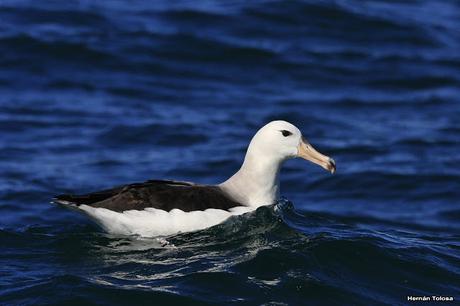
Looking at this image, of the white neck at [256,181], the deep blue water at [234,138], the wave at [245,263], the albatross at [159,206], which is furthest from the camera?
the white neck at [256,181]

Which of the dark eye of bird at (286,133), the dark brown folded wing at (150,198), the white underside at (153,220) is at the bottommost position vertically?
the white underside at (153,220)

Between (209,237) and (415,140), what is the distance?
9000 mm

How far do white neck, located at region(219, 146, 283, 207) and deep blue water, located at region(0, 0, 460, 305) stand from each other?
18cm

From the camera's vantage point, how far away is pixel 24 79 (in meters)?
20.8

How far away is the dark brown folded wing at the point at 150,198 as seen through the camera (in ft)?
36.0

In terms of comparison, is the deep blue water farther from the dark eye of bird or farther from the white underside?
the dark eye of bird

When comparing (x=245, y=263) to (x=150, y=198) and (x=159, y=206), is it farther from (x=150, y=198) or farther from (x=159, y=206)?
(x=150, y=198)

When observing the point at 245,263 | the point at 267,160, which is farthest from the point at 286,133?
the point at 245,263

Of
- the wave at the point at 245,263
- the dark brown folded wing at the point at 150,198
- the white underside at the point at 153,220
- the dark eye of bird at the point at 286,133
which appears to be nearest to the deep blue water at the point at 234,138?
the wave at the point at 245,263

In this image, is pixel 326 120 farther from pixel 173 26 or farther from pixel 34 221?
pixel 34 221

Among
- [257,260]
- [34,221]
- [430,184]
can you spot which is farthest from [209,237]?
[430,184]

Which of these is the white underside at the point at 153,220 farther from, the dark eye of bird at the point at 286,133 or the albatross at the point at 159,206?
the dark eye of bird at the point at 286,133

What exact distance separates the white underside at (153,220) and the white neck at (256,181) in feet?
2.37

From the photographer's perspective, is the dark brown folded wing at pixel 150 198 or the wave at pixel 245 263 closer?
the wave at pixel 245 263
